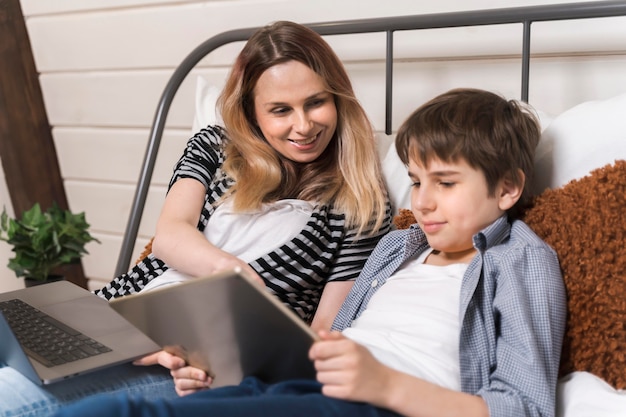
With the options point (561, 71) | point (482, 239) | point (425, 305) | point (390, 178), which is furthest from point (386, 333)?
point (561, 71)

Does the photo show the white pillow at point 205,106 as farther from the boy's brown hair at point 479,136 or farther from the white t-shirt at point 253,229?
the boy's brown hair at point 479,136

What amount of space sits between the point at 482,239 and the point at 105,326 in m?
0.57

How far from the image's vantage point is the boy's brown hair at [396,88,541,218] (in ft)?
3.56

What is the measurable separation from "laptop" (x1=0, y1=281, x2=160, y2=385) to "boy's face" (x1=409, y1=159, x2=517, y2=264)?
0.45 m

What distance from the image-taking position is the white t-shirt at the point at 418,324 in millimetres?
1033

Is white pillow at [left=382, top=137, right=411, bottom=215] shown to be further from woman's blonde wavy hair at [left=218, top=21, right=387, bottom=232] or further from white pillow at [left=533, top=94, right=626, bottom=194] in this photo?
white pillow at [left=533, top=94, right=626, bottom=194]

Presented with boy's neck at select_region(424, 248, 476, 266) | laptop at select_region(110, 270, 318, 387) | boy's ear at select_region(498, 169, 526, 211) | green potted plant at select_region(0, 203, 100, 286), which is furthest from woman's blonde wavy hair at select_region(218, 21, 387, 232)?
green potted plant at select_region(0, 203, 100, 286)

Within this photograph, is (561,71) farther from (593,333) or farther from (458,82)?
(593,333)

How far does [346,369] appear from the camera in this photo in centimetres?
88

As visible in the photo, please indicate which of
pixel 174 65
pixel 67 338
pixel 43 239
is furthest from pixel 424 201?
pixel 43 239

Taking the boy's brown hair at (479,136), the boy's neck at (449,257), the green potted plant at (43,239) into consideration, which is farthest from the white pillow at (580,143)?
the green potted plant at (43,239)

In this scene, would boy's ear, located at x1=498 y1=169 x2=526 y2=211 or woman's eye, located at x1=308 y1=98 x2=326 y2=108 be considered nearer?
boy's ear, located at x1=498 y1=169 x2=526 y2=211

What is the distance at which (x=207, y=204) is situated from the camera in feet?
4.83

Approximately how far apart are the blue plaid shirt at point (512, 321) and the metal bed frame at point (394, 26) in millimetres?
454
